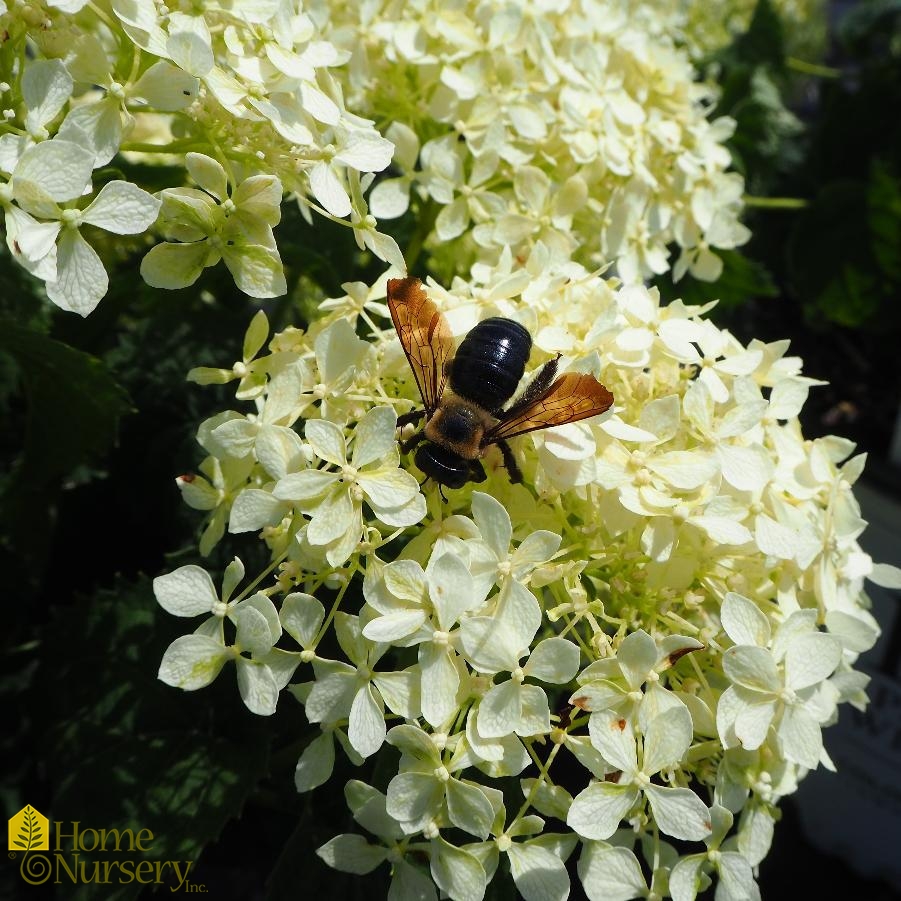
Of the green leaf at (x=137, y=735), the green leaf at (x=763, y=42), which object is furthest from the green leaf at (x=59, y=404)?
the green leaf at (x=763, y=42)

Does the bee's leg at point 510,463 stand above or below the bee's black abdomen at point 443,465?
above

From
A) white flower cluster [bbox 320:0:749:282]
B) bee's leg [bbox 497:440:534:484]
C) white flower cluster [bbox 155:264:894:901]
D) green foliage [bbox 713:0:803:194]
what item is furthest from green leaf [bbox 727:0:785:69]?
bee's leg [bbox 497:440:534:484]

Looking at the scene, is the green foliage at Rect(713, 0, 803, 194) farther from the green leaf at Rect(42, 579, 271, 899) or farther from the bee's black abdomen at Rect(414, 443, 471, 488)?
the green leaf at Rect(42, 579, 271, 899)

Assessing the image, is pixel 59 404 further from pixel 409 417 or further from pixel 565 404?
pixel 565 404

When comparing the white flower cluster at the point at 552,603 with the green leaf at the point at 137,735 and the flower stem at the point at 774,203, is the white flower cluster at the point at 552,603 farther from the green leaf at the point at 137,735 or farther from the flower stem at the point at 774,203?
the flower stem at the point at 774,203

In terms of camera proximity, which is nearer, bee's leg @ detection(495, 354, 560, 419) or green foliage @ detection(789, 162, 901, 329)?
bee's leg @ detection(495, 354, 560, 419)

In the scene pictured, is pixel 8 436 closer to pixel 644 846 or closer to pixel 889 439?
pixel 644 846
